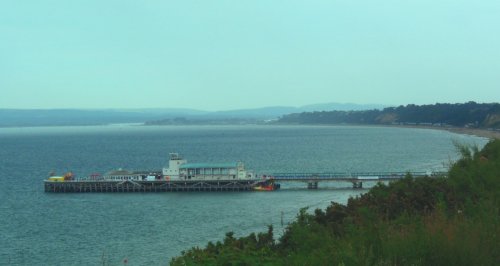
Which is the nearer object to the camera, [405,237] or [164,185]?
[405,237]

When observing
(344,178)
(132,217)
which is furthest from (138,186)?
(344,178)

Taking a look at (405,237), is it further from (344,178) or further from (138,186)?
(138,186)

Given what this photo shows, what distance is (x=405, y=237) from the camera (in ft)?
30.1

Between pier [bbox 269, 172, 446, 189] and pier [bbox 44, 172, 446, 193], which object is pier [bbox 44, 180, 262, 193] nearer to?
pier [bbox 44, 172, 446, 193]

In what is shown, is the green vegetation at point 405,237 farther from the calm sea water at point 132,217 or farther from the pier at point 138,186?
the pier at point 138,186

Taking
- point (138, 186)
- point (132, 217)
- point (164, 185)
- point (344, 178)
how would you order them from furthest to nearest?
point (164, 185), point (138, 186), point (344, 178), point (132, 217)

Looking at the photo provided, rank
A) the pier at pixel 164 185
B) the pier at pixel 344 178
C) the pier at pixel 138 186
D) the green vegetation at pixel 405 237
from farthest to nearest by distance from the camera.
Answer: the pier at pixel 138 186 → the pier at pixel 164 185 → the pier at pixel 344 178 → the green vegetation at pixel 405 237

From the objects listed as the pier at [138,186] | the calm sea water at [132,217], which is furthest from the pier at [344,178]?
the pier at [138,186]

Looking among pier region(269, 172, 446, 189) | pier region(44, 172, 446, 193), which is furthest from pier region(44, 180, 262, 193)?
pier region(269, 172, 446, 189)

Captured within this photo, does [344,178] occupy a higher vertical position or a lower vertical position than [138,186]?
higher

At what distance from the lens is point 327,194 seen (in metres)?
48.1

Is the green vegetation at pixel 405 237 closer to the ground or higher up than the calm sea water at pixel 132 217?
higher up

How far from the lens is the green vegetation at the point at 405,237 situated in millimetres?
8523

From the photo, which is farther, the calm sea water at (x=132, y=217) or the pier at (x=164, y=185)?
the pier at (x=164, y=185)
